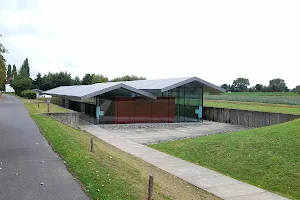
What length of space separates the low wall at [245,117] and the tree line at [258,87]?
67.4 m

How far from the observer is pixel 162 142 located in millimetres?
18984

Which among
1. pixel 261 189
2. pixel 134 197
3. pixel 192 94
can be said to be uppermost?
pixel 192 94

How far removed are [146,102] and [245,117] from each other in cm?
900

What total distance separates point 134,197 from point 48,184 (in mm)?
2169

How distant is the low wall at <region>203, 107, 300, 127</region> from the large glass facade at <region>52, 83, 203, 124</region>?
2.63 meters

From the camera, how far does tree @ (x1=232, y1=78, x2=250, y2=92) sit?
10791 cm

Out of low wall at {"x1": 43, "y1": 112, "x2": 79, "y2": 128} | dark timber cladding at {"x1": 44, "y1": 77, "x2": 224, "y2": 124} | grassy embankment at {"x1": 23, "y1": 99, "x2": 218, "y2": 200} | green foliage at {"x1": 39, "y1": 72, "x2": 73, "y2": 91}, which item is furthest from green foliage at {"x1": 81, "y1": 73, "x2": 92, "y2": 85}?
grassy embankment at {"x1": 23, "y1": 99, "x2": 218, "y2": 200}

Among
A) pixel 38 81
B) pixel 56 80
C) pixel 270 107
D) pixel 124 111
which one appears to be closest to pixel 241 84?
pixel 56 80

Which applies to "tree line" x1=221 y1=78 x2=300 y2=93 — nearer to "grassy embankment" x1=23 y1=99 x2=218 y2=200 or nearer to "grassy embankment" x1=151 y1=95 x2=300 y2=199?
"grassy embankment" x1=151 y1=95 x2=300 y2=199

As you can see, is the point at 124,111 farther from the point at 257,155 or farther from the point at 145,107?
the point at 257,155

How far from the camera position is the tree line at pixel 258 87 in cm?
9938

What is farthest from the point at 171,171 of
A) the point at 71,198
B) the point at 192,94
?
the point at 192,94

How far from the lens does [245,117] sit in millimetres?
28938

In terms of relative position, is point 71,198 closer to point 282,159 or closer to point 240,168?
point 240,168
